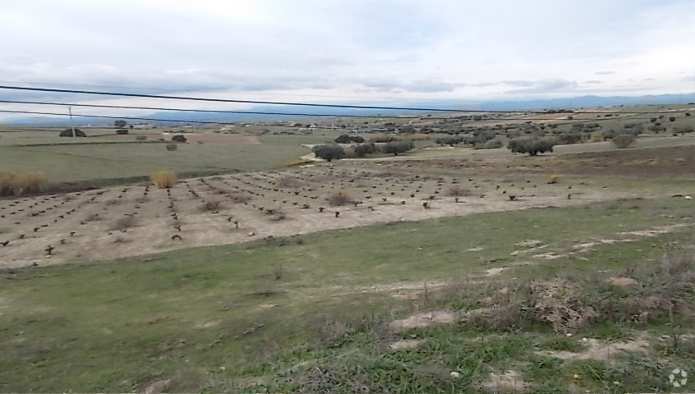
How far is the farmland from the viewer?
24.3ft

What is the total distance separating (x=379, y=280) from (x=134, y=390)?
26.1 ft

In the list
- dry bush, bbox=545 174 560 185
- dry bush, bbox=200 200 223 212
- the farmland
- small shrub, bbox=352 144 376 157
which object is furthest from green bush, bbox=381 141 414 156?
dry bush, bbox=200 200 223 212

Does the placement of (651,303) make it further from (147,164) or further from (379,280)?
(147,164)

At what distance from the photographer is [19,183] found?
51219mm

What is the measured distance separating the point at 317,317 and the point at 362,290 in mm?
2904

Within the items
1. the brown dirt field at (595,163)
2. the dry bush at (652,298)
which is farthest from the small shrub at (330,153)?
the dry bush at (652,298)

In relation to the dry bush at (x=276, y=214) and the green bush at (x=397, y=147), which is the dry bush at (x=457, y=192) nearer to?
the dry bush at (x=276, y=214)

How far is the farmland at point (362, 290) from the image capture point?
24.3 feet

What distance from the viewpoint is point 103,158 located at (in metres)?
69.5

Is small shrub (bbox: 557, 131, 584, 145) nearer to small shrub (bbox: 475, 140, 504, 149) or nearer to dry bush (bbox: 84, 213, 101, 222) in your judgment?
small shrub (bbox: 475, 140, 504, 149)

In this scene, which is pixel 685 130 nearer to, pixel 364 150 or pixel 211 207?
pixel 364 150

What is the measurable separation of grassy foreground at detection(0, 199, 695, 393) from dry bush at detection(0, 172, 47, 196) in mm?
35382

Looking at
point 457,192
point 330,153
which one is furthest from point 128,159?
point 457,192

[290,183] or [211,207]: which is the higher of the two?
Result: [211,207]
